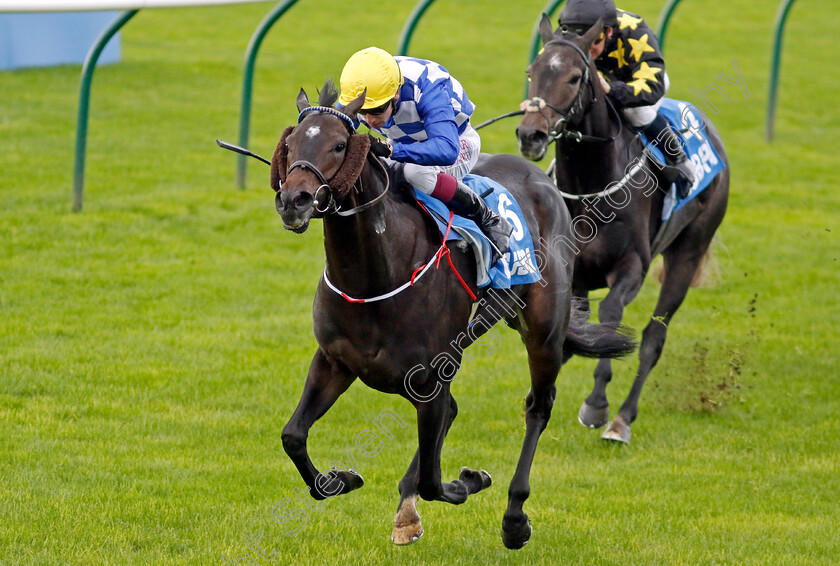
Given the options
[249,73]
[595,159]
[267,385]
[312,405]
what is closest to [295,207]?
[312,405]

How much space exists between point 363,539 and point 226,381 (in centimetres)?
241

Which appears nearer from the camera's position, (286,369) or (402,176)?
(402,176)

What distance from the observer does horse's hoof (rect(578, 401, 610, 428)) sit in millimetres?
6441

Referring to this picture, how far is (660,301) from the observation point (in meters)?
7.12

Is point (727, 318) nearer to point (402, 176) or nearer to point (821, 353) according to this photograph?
point (821, 353)

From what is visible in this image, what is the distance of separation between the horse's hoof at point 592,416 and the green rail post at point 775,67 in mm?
8102

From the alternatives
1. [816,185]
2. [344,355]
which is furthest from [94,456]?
[816,185]

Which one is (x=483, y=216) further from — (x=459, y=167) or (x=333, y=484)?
(x=333, y=484)

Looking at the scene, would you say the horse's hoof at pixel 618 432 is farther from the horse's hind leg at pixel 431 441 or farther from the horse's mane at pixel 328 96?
the horse's mane at pixel 328 96

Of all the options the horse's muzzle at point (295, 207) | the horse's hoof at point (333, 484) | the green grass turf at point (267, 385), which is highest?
the horse's muzzle at point (295, 207)

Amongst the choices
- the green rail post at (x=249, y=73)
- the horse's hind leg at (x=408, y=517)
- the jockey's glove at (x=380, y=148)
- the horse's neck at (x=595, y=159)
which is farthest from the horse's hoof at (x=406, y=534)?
the green rail post at (x=249, y=73)

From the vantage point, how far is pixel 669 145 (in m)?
6.57

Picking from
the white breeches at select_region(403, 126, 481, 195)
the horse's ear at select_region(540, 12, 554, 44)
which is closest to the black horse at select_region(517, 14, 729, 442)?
the horse's ear at select_region(540, 12, 554, 44)

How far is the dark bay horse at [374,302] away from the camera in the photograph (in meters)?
3.53
